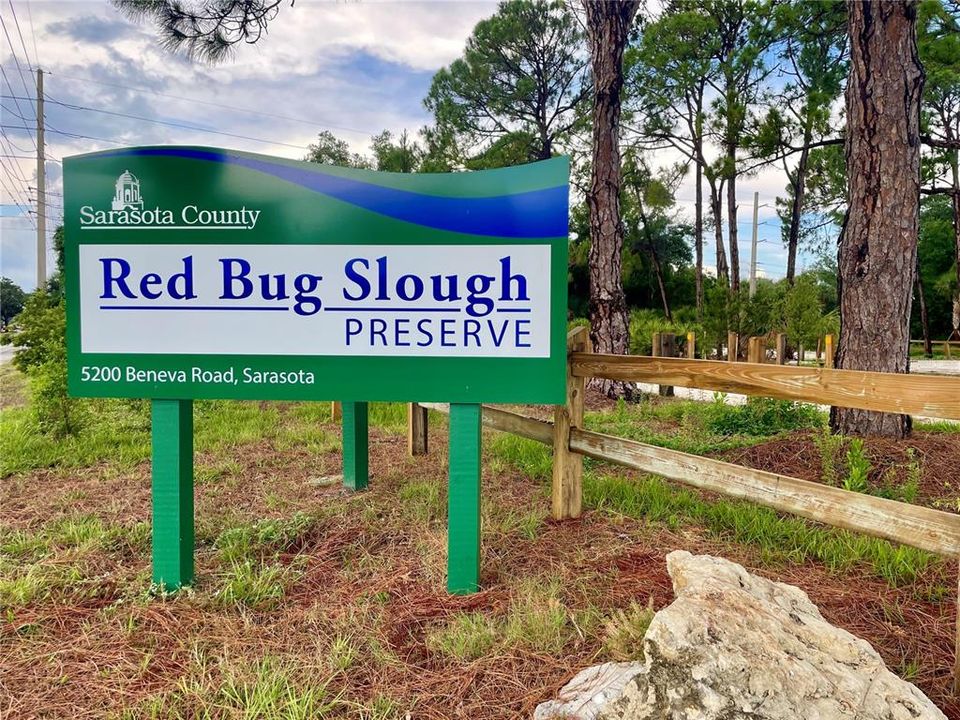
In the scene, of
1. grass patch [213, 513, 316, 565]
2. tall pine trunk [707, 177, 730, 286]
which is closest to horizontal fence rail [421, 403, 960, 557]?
grass patch [213, 513, 316, 565]

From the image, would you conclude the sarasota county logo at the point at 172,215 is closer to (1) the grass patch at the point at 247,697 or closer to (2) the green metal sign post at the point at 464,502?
(2) the green metal sign post at the point at 464,502

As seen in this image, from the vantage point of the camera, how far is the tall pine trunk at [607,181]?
27.2 feet

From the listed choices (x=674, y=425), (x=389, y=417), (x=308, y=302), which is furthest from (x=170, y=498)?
(x=674, y=425)

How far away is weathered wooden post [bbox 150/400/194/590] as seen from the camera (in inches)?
115

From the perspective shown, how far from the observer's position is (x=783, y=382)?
269 cm

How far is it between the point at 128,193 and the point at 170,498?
1.50 meters

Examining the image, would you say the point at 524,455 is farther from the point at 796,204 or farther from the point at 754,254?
the point at 754,254

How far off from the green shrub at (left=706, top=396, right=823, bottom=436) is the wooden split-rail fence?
3.09m

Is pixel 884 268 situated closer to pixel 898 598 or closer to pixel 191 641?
pixel 898 598

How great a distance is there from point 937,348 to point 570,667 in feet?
113

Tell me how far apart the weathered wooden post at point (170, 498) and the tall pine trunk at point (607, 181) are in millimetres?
6424

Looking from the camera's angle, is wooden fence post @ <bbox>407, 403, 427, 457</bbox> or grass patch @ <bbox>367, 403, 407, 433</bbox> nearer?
wooden fence post @ <bbox>407, 403, 427, 457</bbox>

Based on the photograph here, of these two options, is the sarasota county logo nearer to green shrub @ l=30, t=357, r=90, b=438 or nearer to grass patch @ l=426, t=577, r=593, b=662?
grass patch @ l=426, t=577, r=593, b=662

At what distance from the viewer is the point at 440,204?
2.85 meters
